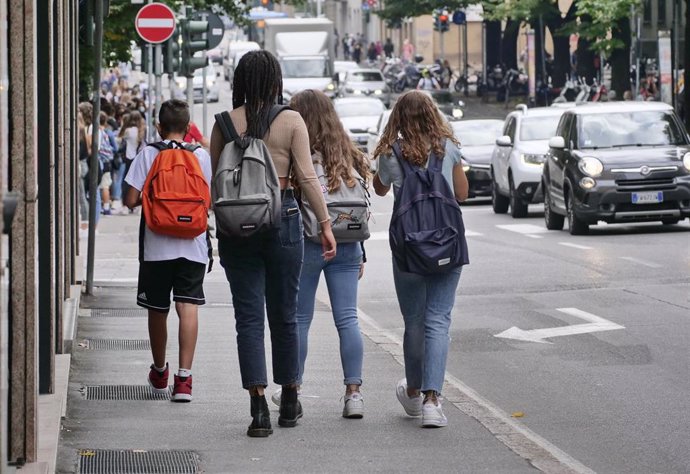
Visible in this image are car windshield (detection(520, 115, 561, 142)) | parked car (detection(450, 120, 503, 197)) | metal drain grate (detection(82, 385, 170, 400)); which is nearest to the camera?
metal drain grate (detection(82, 385, 170, 400))

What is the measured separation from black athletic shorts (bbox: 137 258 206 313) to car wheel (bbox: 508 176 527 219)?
719 inches

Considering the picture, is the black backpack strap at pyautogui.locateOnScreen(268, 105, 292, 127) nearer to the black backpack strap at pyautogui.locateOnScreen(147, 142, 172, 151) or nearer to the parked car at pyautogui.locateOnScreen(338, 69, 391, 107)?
the black backpack strap at pyautogui.locateOnScreen(147, 142, 172, 151)

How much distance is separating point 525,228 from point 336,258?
16.4 metres

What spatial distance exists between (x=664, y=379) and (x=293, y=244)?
10.2ft

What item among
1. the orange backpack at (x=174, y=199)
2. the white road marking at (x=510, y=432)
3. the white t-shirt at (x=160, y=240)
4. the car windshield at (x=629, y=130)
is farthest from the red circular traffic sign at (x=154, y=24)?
the orange backpack at (x=174, y=199)

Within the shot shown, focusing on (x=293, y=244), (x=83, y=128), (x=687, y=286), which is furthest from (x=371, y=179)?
(x=83, y=128)

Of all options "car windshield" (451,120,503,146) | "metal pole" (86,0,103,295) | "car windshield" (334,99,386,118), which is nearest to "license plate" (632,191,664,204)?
"metal pole" (86,0,103,295)

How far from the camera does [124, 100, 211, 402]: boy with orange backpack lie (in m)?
8.81

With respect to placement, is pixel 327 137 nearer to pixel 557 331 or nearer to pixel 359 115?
pixel 557 331

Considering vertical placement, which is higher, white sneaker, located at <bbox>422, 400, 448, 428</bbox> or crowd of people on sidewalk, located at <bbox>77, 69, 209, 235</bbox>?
crowd of people on sidewalk, located at <bbox>77, 69, 209, 235</bbox>

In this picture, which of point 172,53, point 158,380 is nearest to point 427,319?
point 158,380

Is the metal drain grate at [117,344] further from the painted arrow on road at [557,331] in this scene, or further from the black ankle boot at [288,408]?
the black ankle boot at [288,408]

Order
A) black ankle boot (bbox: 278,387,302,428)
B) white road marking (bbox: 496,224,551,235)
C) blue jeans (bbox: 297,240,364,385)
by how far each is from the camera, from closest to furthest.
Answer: black ankle boot (bbox: 278,387,302,428) < blue jeans (bbox: 297,240,364,385) < white road marking (bbox: 496,224,551,235)

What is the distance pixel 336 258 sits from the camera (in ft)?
27.7
